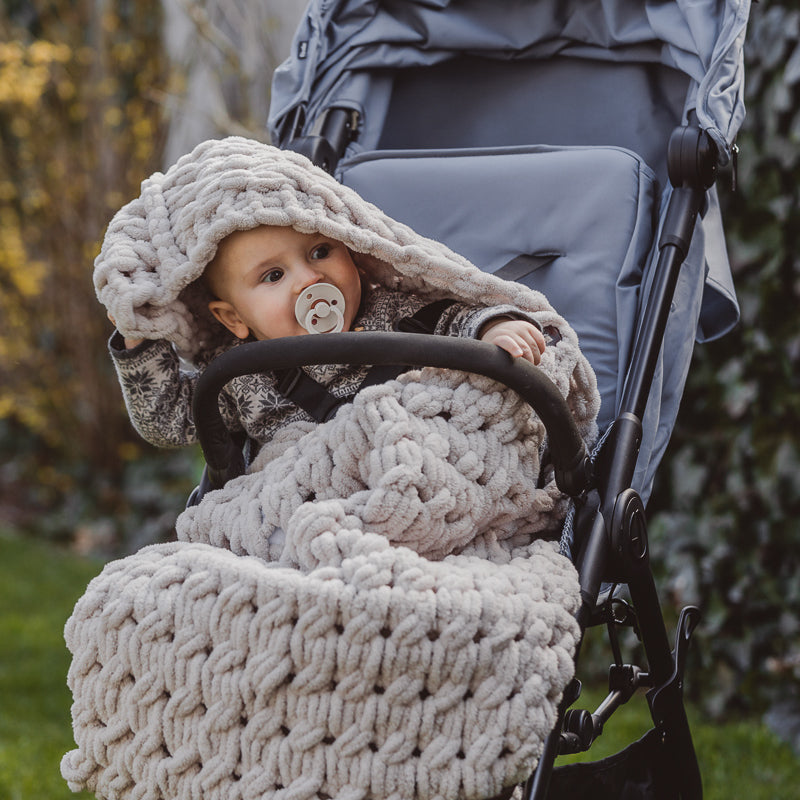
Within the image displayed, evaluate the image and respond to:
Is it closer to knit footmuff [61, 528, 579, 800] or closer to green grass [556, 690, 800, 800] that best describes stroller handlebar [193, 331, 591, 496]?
knit footmuff [61, 528, 579, 800]

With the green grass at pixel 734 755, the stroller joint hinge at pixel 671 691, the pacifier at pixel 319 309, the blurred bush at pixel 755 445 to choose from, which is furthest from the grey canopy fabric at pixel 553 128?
the green grass at pixel 734 755

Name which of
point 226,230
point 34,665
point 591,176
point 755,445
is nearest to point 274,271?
point 226,230

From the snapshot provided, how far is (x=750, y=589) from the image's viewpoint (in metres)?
2.68

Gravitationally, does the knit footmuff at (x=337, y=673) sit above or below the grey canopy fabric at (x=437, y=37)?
below

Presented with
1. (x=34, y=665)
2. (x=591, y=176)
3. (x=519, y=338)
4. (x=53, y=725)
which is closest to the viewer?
(x=519, y=338)

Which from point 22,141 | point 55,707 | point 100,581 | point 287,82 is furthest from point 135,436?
point 100,581

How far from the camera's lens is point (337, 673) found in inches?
45.9

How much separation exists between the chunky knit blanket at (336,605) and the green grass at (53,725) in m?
1.26

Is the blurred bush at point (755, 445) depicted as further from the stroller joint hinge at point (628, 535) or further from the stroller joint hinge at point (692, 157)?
the stroller joint hinge at point (628, 535)

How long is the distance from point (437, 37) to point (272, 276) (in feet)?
3.05

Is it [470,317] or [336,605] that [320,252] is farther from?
[336,605]

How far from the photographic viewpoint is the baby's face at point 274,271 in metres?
1.50

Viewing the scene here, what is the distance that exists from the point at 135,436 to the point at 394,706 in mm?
4145

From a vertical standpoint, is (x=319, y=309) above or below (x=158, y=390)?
above
